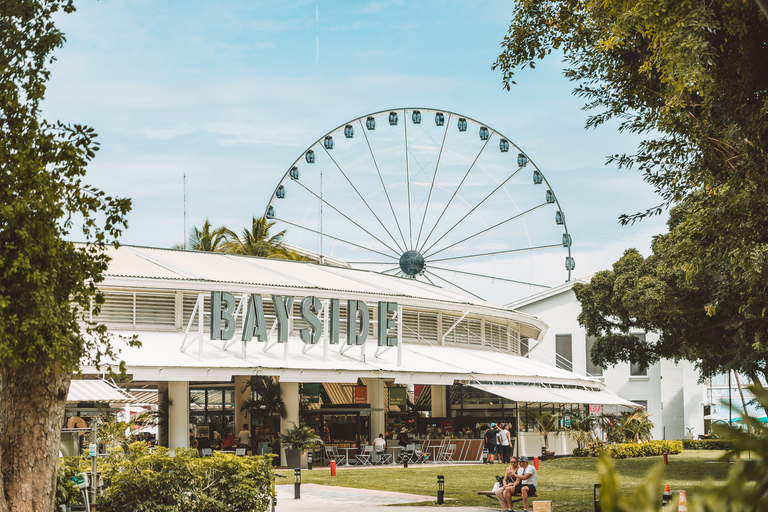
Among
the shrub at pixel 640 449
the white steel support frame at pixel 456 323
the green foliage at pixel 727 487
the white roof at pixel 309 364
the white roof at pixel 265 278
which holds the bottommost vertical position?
the shrub at pixel 640 449

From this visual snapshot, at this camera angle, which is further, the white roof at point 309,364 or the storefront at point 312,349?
the storefront at point 312,349

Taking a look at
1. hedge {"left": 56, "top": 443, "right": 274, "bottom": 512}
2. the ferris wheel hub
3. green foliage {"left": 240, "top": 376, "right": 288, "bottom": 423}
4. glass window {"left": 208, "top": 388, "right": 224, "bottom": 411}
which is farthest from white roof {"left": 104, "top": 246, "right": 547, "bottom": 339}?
hedge {"left": 56, "top": 443, "right": 274, "bottom": 512}

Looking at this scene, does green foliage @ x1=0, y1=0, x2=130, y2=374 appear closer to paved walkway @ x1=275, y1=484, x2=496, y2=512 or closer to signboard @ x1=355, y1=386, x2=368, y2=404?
paved walkway @ x1=275, y1=484, x2=496, y2=512

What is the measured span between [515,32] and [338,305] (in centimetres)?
1670

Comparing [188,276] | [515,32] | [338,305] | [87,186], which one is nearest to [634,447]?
[338,305]

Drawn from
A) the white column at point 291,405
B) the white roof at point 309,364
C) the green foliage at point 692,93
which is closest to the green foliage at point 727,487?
the green foliage at point 692,93

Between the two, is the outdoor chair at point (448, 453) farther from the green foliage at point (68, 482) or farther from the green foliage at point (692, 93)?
the green foliage at point (68, 482)

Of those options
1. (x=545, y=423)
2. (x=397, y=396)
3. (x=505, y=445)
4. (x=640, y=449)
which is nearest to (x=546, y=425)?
(x=545, y=423)

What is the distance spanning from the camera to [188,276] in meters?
28.6

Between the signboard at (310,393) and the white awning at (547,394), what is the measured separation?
20.1 feet

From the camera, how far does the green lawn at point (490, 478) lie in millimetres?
17889

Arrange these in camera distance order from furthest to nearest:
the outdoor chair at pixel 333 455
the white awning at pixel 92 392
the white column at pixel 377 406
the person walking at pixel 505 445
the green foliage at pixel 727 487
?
the white column at pixel 377 406, the outdoor chair at pixel 333 455, the person walking at pixel 505 445, the white awning at pixel 92 392, the green foliage at pixel 727 487

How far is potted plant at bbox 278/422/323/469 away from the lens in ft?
88.9

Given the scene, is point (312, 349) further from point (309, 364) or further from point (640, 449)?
point (640, 449)
